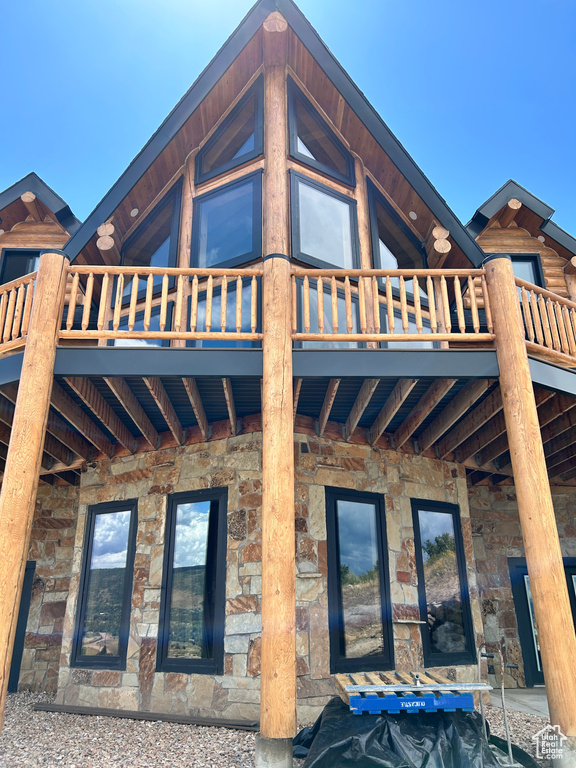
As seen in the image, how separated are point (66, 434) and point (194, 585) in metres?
2.68

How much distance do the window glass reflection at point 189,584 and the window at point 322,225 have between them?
146 inches

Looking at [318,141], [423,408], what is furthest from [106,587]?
[318,141]

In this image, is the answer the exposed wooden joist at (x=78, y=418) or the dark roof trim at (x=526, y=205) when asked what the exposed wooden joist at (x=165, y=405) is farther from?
the dark roof trim at (x=526, y=205)

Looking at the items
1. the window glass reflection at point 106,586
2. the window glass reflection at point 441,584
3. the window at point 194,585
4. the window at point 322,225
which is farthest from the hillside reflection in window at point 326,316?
the window glass reflection at point 106,586

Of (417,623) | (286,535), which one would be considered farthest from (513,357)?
(417,623)

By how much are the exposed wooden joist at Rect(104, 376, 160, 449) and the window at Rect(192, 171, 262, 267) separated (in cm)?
230

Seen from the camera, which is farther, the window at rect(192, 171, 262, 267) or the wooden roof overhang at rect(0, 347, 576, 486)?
the window at rect(192, 171, 262, 267)

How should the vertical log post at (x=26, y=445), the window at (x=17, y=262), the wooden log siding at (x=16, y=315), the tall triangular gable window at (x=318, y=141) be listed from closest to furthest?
the vertical log post at (x=26, y=445)
the wooden log siding at (x=16, y=315)
the tall triangular gable window at (x=318, y=141)
the window at (x=17, y=262)

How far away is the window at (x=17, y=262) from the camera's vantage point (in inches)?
393

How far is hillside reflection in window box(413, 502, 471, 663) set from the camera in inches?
293

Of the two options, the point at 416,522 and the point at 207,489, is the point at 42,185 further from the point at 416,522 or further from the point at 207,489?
the point at 416,522

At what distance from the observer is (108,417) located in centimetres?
700

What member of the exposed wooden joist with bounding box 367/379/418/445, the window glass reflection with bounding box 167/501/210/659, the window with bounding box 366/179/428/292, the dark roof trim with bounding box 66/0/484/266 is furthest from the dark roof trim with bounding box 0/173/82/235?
the exposed wooden joist with bounding box 367/379/418/445

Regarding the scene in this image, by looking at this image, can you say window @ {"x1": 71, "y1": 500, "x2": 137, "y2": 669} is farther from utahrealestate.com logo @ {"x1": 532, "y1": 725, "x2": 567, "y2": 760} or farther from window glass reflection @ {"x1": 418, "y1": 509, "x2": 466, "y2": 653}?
utahrealestate.com logo @ {"x1": 532, "y1": 725, "x2": 567, "y2": 760}
